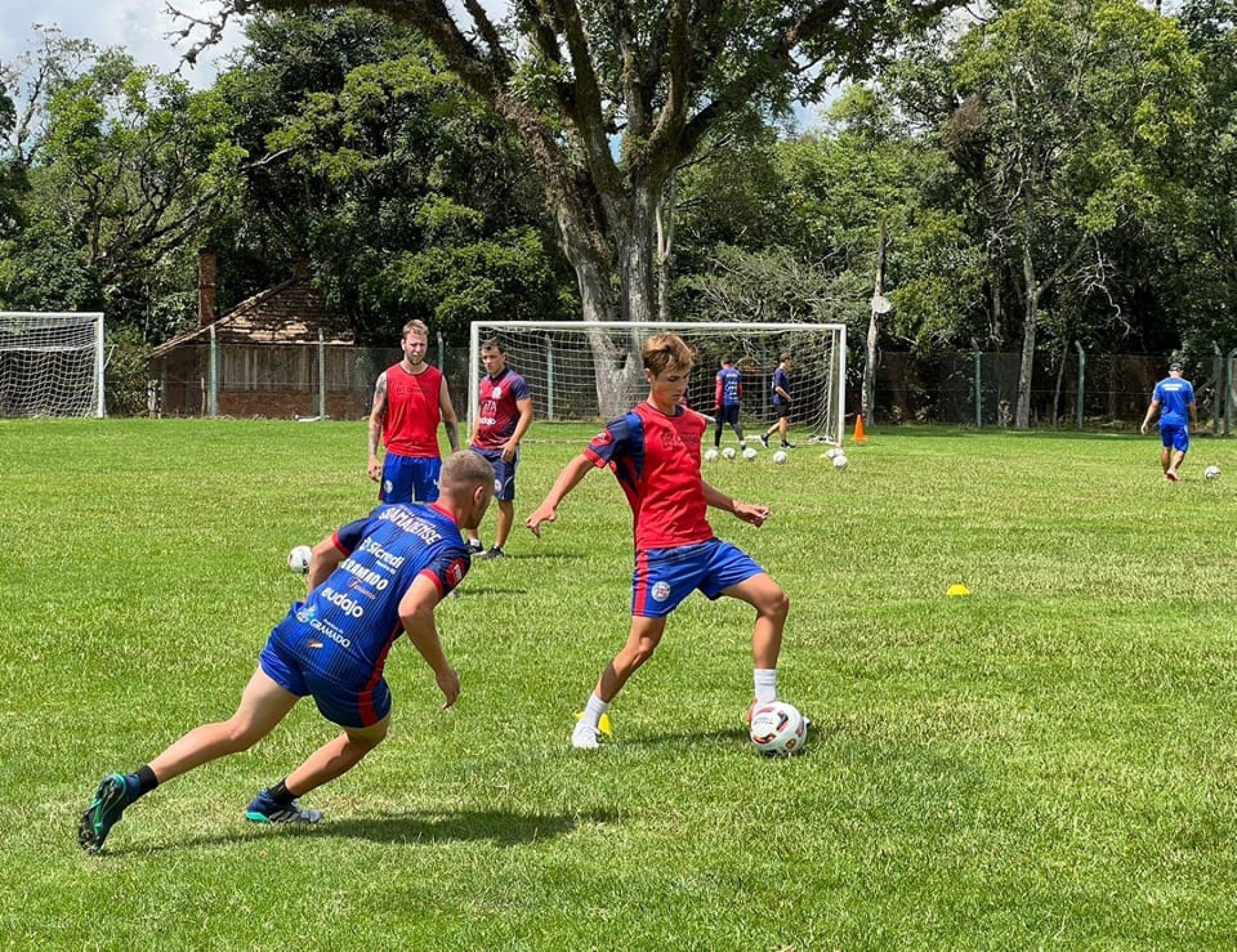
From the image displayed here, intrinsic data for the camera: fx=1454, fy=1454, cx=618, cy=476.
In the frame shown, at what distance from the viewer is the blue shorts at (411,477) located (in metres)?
11.4

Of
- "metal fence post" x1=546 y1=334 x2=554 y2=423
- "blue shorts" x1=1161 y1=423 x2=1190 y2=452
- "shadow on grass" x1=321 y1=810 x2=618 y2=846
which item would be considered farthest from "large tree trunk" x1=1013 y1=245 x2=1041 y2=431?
"shadow on grass" x1=321 y1=810 x2=618 y2=846

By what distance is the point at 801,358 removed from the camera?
3553 cm

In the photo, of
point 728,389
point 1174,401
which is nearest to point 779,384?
point 728,389

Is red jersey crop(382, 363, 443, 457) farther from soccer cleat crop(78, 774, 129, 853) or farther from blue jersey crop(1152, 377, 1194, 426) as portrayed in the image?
blue jersey crop(1152, 377, 1194, 426)

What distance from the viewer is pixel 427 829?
17.7 ft

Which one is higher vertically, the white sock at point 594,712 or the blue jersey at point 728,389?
the blue jersey at point 728,389

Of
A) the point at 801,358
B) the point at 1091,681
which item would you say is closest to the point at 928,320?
the point at 801,358

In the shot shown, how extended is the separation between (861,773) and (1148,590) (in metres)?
5.72

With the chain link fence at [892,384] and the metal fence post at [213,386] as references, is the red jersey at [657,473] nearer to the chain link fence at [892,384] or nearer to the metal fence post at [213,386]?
the chain link fence at [892,384]

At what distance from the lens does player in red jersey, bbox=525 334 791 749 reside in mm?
6648

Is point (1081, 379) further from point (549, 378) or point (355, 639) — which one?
point (355, 639)

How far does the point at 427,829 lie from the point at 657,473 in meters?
2.12

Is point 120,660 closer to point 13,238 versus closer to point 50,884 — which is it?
point 50,884

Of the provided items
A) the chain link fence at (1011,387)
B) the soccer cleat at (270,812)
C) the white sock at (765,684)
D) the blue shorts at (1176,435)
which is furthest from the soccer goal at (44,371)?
the soccer cleat at (270,812)
